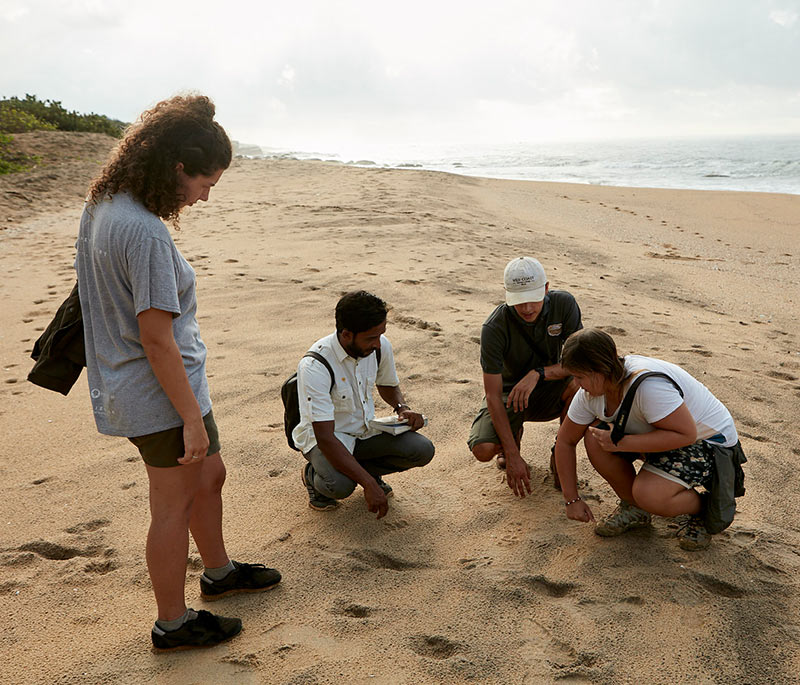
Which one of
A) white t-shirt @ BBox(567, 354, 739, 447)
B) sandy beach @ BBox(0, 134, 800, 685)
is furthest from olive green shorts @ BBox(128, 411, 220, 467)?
white t-shirt @ BBox(567, 354, 739, 447)

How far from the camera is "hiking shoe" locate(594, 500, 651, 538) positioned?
267 cm

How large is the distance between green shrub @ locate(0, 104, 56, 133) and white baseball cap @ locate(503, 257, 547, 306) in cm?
1865

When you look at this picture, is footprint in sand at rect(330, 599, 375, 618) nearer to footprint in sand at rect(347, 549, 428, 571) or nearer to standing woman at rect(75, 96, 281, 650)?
footprint in sand at rect(347, 549, 428, 571)

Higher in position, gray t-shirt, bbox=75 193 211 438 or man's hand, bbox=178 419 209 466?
gray t-shirt, bbox=75 193 211 438

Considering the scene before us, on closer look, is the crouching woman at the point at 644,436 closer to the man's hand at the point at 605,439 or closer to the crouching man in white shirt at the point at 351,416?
the man's hand at the point at 605,439

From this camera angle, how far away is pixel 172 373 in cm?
176

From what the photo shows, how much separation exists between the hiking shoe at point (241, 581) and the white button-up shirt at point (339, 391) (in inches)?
23.1

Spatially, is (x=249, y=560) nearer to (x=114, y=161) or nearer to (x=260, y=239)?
(x=114, y=161)

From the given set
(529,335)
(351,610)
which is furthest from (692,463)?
(351,610)

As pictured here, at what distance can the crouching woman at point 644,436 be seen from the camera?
2361mm

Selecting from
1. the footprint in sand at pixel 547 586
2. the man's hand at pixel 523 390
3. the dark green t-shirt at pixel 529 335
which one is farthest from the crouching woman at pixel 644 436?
the dark green t-shirt at pixel 529 335

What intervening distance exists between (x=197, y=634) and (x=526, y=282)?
1.85 m

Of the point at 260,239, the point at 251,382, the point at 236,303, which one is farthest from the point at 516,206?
the point at 251,382

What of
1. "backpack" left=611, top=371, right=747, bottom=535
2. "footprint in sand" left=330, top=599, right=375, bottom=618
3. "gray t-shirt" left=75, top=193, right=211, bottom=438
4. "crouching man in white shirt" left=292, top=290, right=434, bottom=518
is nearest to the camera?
"gray t-shirt" left=75, top=193, right=211, bottom=438
